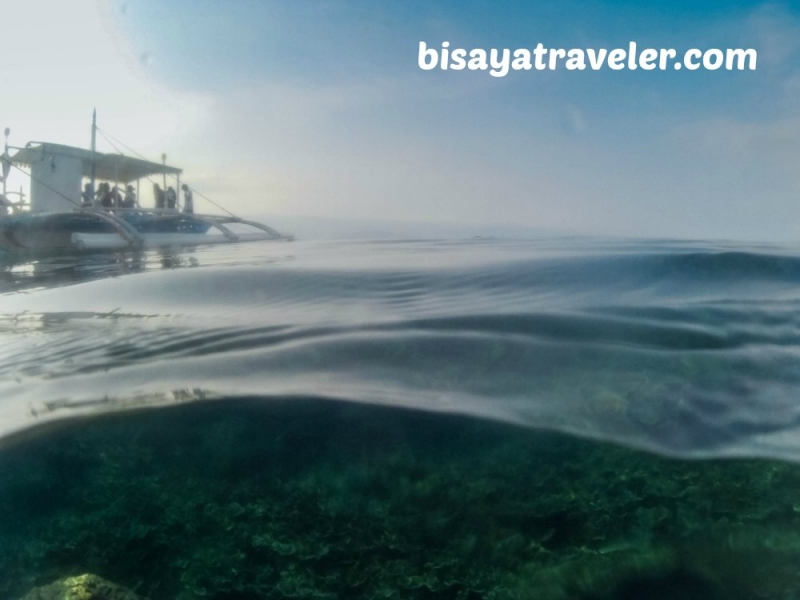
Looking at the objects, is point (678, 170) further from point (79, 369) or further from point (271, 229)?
point (79, 369)

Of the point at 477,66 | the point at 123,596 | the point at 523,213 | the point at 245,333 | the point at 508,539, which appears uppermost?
the point at 477,66

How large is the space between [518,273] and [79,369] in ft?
5.25

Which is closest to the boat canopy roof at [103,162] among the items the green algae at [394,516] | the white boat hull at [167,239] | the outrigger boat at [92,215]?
the outrigger boat at [92,215]

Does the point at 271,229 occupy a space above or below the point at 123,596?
above

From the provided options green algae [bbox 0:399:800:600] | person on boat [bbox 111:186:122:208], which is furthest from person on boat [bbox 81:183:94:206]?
green algae [bbox 0:399:800:600]

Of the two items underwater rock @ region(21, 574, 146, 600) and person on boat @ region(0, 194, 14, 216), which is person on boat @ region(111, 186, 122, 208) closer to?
person on boat @ region(0, 194, 14, 216)

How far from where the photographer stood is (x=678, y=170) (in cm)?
246

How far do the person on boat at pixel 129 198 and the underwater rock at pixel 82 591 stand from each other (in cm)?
135

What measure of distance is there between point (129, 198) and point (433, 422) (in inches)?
54.8

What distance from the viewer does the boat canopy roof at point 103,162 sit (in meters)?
2.71

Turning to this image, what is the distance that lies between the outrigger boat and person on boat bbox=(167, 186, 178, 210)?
0.01 m

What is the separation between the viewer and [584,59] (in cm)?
240

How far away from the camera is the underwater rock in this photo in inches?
105

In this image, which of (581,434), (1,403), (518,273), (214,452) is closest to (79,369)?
(1,403)
